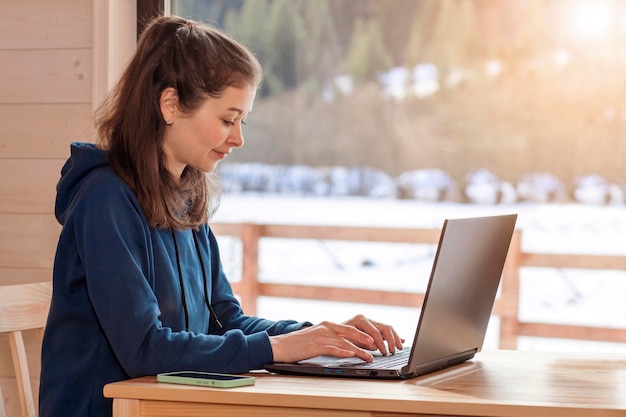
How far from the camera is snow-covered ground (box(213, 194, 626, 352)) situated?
2.92 m

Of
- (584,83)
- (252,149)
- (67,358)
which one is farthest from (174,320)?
(584,83)

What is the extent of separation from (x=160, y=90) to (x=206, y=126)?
0.10m

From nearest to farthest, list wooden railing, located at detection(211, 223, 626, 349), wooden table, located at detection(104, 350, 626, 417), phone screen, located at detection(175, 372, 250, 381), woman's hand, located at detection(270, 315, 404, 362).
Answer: wooden table, located at detection(104, 350, 626, 417), phone screen, located at detection(175, 372, 250, 381), woman's hand, located at detection(270, 315, 404, 362), wooden railing, located at detection(211, 223, 626, 349)

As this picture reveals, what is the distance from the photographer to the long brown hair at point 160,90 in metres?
1.48

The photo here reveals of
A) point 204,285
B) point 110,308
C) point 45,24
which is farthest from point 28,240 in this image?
point 110,308

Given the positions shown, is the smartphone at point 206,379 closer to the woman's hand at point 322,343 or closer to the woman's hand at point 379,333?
the woman's hand at point 322,343

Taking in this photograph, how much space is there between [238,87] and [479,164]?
5.19 ft

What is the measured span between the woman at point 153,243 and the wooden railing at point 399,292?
1.63m

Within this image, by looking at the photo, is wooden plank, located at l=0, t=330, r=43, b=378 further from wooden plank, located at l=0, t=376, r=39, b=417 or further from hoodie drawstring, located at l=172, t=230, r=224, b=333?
hoodie drawstring, located at l=172, t=230, r=224, b=333

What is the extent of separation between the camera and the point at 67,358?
4.63 feet

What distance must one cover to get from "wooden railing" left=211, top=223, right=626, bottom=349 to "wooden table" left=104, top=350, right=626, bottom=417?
174cm

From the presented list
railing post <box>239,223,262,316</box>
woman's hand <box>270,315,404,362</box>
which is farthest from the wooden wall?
railing post <box>239,223,262,316</box>

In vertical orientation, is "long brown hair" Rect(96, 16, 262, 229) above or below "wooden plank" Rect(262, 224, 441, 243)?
above

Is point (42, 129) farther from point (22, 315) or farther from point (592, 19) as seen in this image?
point (592, 19)
